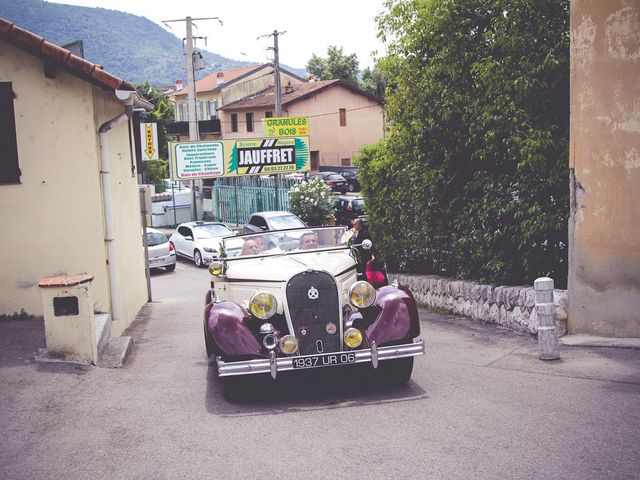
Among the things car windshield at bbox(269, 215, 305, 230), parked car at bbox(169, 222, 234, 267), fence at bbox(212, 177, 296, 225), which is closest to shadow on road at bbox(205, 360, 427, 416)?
car windshield at bbox(269, 215, 305, 230)

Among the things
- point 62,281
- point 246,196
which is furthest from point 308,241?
point 246,196

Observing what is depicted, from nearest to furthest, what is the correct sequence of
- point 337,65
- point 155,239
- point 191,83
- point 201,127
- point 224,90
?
→ point 155,239 < point 191,83 < point 201,127 < point 224,90 < point 337,65

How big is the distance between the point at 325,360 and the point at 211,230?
19.8m

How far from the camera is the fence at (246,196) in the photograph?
31.0m

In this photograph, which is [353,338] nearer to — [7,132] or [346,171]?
[7,132]

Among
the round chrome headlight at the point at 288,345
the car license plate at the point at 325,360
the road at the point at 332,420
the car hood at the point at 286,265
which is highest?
the car hood at the point at 286,265

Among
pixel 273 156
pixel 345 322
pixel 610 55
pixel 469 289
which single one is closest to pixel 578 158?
pixel 610 55

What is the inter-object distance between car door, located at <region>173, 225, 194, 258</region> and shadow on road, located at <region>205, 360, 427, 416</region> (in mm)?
17941

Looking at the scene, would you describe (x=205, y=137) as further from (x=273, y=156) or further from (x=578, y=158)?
(x=578, y=158)

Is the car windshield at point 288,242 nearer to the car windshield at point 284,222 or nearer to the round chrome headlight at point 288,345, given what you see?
the round chrome headlight at point 288,345

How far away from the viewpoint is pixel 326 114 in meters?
52.3

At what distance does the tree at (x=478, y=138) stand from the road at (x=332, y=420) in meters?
2.15

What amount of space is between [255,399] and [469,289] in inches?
215

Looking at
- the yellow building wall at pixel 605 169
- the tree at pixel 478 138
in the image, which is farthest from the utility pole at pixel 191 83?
the yellow building wall at pixel 605 169
